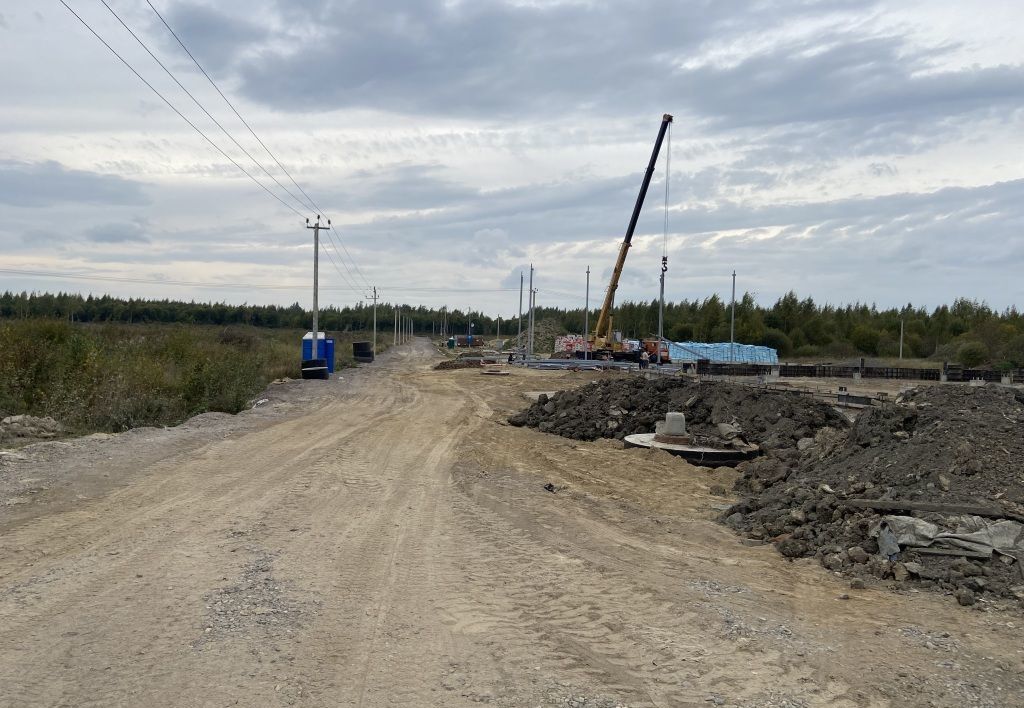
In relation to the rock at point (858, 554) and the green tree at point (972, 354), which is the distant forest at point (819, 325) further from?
the rock at point (858, 554)

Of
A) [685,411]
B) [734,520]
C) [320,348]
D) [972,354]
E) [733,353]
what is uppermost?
[972,354]

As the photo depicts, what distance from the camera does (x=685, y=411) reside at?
19594 millimetres

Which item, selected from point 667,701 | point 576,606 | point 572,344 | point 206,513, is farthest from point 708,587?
point 572,344

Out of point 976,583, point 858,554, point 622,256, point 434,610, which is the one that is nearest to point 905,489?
point 858,554

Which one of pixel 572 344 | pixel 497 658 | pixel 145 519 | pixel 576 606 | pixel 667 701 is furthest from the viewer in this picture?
pixel 572 344

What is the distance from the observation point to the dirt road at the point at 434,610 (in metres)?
5.02

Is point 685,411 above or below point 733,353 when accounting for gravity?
below

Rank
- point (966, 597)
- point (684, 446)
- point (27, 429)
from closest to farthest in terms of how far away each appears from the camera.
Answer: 1. point (966, 597)
2. point (27, 429)
3. point (684, 446)

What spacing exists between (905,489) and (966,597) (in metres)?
2.19

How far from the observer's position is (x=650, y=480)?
13602mm

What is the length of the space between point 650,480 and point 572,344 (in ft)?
162

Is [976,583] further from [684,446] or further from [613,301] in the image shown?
[613,301]

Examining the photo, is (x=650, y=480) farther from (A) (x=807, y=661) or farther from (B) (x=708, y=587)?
(A) (x=807, y=661)

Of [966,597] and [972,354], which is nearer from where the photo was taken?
[966,597]
